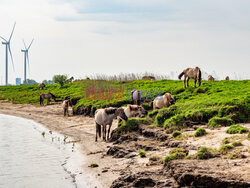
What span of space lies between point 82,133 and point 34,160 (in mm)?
6433

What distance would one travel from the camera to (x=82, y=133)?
792 inches

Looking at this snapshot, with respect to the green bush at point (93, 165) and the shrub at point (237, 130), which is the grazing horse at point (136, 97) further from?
the green bush at point (93, 165)

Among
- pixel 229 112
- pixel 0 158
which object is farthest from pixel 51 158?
pixel 229 112

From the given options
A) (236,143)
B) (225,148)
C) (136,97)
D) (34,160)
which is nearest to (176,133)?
(236,143)

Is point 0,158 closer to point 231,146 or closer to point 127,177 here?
point 127,177

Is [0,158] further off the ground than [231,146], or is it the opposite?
[231,146]

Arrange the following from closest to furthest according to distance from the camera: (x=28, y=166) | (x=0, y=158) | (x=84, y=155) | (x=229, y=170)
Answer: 1. (x=229, y=170)
2. (x=28, y=166)
3. (x=84, y=155)
4. (x=0, y=158)

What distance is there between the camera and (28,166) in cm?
1270

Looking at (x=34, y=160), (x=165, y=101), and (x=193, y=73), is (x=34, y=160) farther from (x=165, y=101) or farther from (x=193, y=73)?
A: (x=193, y=73)

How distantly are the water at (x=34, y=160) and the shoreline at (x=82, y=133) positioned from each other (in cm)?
63

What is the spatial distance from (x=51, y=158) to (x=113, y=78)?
31843mm

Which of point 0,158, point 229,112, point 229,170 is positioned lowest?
point 0,158

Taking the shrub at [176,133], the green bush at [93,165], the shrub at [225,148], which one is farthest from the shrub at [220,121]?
the green bush at [93,165]

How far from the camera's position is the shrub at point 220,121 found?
13930mm
